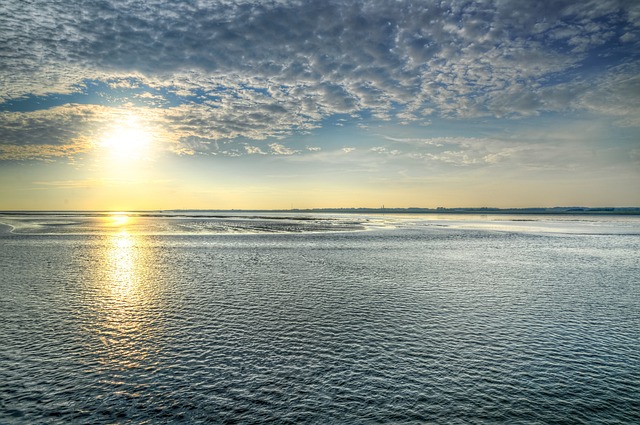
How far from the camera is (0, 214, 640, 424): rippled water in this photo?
34.4 ft

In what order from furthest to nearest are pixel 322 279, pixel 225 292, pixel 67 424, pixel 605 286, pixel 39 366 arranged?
pixel 322 279
pixel 605 286
pixel 225 292
pixel 39 366
pixel 67 424

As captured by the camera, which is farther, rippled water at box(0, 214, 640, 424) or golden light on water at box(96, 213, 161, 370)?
golden light on water at box(96, 213, 161, 370)

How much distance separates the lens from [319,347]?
15.0 meters

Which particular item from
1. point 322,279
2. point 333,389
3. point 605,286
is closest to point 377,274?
point 322,279

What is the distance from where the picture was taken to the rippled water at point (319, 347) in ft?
Result: 34.4

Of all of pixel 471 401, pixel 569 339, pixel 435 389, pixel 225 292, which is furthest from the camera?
pixel 225 292

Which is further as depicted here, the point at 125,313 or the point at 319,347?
the point at 125,313

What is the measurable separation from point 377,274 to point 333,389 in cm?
2052

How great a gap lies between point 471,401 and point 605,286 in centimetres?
2219

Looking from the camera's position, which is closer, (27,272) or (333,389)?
(333,389)

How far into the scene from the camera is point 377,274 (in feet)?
104

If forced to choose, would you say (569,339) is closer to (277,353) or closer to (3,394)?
(277,353)

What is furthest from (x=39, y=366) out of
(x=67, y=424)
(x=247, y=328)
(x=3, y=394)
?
(x=247, y=328)

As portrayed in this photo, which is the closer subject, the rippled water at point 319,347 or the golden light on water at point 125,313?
the rippled water at point 319,347
